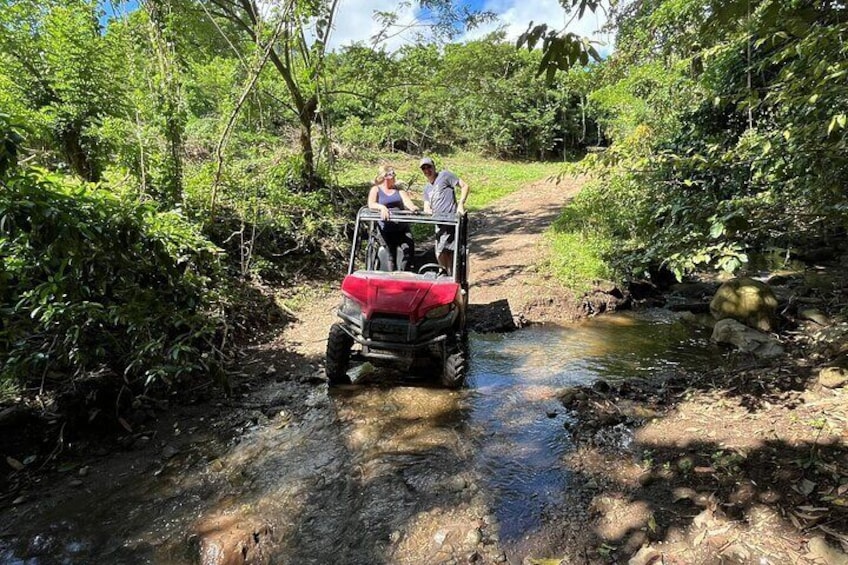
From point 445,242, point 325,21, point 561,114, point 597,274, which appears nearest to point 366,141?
point 325,21

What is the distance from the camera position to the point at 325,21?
930 centimetres

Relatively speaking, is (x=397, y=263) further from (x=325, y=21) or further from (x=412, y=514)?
(x=325, y=21)

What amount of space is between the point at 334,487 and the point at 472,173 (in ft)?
67.1

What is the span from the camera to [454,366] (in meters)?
4.66

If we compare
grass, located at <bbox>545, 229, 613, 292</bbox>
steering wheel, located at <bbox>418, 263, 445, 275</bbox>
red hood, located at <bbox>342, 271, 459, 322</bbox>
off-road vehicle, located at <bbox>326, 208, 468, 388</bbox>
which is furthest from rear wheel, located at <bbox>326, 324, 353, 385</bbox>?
grass, located at <bbox>545, 229, 613, 292</bbox>

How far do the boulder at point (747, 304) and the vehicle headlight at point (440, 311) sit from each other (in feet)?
14.0

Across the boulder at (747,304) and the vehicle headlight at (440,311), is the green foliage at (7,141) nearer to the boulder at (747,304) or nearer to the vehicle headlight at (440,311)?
the vehicle headlight at (440,311)

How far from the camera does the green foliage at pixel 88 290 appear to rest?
3521 mm

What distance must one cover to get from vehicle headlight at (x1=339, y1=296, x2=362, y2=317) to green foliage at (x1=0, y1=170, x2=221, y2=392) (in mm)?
1296

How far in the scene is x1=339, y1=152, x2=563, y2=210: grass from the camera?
14.3 m

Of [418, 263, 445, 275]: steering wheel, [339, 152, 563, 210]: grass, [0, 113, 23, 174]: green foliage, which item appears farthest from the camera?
[339, 152, 563, 210]: grass

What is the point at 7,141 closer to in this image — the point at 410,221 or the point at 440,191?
the point at 410,221

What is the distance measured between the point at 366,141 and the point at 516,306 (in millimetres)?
7401

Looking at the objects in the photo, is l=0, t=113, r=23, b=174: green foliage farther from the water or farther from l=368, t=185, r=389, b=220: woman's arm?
the water
